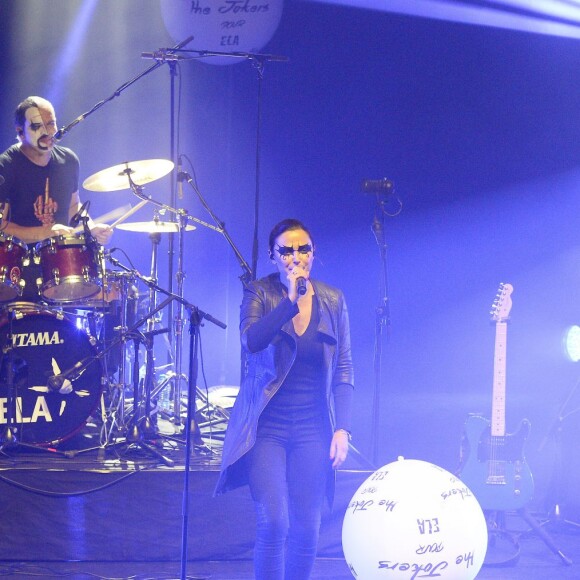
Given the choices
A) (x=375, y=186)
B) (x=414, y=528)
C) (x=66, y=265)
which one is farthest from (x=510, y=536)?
(x=66, y=265)

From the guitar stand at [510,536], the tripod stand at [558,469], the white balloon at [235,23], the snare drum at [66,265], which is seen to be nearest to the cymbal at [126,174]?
the snare drum at [66,265]

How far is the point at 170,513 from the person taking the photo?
16.7 ft

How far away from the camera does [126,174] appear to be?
5.92m

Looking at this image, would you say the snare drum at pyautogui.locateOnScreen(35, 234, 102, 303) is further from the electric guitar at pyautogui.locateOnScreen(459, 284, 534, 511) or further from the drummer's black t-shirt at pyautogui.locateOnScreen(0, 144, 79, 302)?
the electric guitar at pyautogui.locateOnScreen(459, 284, 534, 511)

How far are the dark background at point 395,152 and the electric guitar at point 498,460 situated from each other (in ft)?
6.39

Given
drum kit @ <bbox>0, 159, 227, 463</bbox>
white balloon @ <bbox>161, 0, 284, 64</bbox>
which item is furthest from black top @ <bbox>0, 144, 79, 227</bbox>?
white balloon @ <bbox>161, 0, 284, 64</bbox>

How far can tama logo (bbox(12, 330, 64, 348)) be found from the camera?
213 inches

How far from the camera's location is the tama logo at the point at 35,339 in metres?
5.42

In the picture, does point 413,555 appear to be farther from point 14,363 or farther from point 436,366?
point 436,366

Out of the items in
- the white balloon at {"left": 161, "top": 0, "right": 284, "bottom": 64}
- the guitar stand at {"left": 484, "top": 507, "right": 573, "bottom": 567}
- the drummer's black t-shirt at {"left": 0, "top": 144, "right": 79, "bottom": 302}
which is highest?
the white balloon at {"left": 161, "top": 0, "right": 284, "bottom": 64}

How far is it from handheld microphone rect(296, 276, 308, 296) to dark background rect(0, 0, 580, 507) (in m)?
4.19

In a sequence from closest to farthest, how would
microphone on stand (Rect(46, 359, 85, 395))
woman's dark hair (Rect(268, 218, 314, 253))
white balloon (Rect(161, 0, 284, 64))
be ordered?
woman's dark hair (Rect(268, 218, 314, 253))
microphone on stand (Rect(46, 359, 85, 395))
white balloon (Rect(161, 0, 284, 64))

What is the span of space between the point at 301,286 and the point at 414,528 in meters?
1.18

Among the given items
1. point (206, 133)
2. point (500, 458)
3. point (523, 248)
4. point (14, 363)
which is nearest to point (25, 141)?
point (14, 363)
